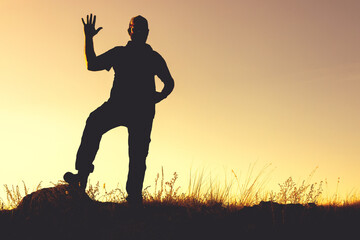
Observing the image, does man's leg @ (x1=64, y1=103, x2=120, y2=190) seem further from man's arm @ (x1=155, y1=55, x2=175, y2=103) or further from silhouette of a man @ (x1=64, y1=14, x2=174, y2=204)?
man's arm @ (x1=155, y1=55, x2=175, y2=103)

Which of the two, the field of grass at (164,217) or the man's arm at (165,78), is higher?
the man's arm at (165,78)

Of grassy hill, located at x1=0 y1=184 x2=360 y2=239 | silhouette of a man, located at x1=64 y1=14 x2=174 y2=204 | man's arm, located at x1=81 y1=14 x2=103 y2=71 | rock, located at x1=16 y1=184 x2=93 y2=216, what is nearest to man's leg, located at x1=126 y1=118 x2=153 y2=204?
silhouette of a man, located at x1=64 y1=14 x2=174 y2=204

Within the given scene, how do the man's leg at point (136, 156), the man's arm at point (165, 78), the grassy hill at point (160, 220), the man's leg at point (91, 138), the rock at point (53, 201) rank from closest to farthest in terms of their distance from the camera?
the grassy hill at point (160, 220) < the rock at point (53, 201) < the man's leg at point (91, 138) < the man's leg at point (136, 156) < the man's arm at point (165, 78)

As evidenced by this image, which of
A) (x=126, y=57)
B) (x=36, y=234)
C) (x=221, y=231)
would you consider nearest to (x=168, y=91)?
(x=126, y=57)

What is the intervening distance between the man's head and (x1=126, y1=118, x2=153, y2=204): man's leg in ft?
3.56

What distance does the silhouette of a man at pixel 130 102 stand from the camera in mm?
6121

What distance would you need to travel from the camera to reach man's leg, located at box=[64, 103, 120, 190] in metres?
6.11

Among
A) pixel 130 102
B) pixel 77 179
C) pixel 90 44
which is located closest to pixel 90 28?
pixel 90 44

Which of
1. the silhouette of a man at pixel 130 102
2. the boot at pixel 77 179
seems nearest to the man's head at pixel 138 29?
the silhouette of a man at pixel 130 102

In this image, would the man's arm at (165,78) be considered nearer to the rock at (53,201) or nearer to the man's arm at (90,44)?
the man's arm at (90,44)

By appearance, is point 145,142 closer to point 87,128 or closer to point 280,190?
point 87,128

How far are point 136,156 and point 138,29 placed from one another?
167 centimetres

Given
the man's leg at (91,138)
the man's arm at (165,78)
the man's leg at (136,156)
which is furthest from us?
the man's arm at (165,78)

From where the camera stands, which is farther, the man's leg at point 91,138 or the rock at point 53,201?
the man's leg at point 91,138
